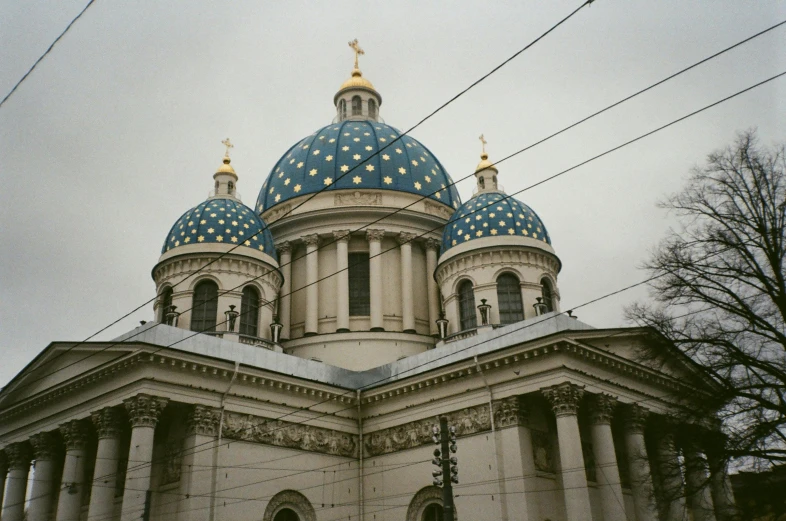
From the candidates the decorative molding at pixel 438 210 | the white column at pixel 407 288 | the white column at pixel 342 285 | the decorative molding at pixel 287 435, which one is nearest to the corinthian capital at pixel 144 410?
the decorative molding at pixel 287 435

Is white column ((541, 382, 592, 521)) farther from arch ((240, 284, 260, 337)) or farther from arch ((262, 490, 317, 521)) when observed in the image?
arch ((240, 284, 260, 337))

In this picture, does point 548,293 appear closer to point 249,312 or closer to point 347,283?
point 347,283

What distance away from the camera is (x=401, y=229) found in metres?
36.1

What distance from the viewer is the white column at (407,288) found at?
3403 cm

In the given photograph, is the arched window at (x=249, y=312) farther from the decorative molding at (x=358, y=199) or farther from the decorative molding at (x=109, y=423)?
the decorative molding at (x=109, y=423)

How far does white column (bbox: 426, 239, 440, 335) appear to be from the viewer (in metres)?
35.1

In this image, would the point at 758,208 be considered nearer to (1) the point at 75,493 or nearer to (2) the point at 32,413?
(1) the point at 75,493

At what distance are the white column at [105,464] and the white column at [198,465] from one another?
2.08m

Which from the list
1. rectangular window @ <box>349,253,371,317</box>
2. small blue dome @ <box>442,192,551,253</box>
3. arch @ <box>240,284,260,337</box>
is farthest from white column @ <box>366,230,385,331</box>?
arch @ <box>240,284,260,337</box>

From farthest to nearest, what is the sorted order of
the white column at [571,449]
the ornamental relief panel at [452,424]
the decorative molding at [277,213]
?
1. the decorative molding at [277,213]
2. the ornamental relief panel at [452,424]
3. the white column at [571,449]

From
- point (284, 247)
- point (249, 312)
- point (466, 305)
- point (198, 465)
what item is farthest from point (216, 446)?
point (284, 247)

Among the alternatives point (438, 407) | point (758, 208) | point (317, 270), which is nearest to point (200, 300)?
point (317, 270)

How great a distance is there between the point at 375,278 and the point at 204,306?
8211 mm

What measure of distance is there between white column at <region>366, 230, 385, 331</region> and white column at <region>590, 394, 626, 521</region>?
12.3 meters
